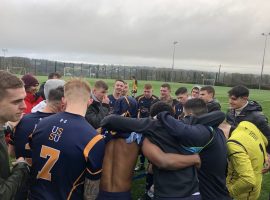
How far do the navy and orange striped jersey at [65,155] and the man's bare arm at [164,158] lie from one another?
1.41 feet

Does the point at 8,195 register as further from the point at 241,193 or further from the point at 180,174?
the point at 241,193

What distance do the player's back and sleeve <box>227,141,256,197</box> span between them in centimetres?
134

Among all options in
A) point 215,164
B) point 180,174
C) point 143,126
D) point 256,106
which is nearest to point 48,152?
point 143,126

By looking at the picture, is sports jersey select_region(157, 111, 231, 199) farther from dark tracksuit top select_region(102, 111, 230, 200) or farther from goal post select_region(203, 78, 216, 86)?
goal post select_region(203, 78, 216, 86)

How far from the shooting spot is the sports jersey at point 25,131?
380cm

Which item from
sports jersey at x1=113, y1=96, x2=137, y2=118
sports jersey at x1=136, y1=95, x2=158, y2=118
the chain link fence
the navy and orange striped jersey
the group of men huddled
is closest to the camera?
the group of men huddled

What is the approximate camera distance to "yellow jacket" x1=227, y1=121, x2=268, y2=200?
13.0ft

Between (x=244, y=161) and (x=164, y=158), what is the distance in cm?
127

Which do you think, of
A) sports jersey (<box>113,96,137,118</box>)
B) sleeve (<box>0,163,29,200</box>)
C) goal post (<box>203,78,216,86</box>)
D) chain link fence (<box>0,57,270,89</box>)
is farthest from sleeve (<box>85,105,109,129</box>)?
goal post (<box>203,78,216,86</box>)

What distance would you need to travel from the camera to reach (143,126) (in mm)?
3203

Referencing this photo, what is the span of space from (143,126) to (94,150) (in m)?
0.51

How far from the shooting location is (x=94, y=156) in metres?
3.06

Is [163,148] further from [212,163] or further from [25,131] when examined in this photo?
[25,131]

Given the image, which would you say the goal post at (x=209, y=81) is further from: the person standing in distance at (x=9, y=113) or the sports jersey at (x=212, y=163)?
the person standing in distance at (x=9, y=113)
